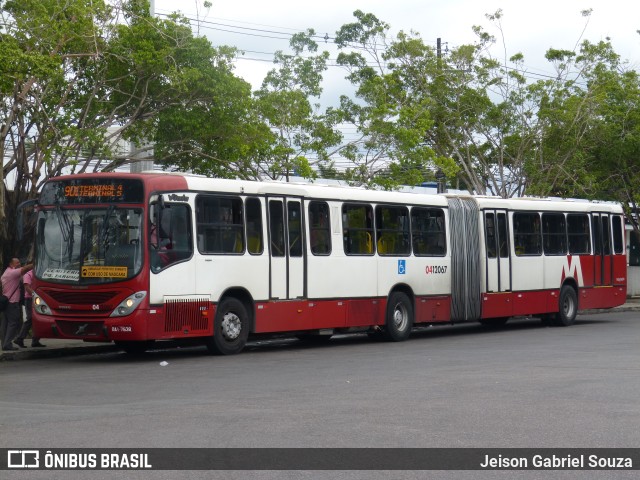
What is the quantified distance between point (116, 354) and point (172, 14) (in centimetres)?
864

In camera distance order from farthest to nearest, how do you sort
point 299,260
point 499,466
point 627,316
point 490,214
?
point 627,316, point 490,214, point 299,260, point 499,466

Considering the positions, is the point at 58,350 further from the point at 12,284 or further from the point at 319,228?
the point at 319,228

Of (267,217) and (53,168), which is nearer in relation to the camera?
(267,217)

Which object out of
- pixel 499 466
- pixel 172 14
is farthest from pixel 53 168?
pixel 499 466

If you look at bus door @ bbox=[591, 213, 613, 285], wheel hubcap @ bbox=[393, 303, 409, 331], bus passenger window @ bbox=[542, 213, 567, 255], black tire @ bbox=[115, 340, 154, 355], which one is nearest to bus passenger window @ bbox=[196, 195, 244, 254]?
black tire @ bbox=[115, 340, 154, 355]

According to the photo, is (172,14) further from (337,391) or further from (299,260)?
(337,391)

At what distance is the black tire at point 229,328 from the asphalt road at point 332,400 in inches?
14.4

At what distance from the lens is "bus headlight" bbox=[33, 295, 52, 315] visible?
19422 mm

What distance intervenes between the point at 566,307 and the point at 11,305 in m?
15.4

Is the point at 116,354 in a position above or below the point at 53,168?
below

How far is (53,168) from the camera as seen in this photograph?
2603cm

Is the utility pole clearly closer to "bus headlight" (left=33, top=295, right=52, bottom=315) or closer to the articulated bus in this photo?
the articulated bus

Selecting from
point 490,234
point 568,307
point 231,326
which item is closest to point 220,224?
point 231,326

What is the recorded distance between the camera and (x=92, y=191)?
63.8ft
